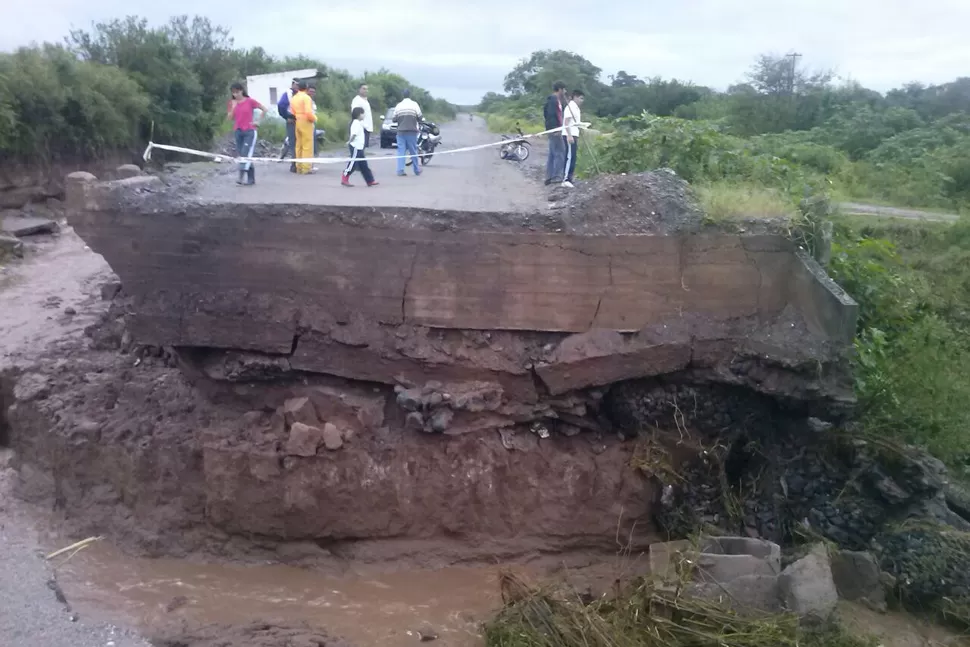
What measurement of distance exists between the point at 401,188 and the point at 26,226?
9.36 metres

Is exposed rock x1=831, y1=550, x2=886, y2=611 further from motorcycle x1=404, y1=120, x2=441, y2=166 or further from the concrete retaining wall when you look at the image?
motorcycle x1=404, y1=120, x2=441, y2=166

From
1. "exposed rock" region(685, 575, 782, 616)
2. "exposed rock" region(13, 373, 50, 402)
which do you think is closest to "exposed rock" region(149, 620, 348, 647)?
"exposed rock" region(685, 575, 782, 616)

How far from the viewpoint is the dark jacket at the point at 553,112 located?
9.98 meters

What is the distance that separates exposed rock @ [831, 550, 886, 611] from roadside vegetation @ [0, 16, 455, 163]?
16.8 metres

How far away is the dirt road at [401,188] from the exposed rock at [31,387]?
7.99 feet

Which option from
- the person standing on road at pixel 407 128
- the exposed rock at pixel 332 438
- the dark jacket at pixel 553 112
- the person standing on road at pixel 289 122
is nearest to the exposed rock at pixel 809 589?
the exposed rock at pixel 332 438

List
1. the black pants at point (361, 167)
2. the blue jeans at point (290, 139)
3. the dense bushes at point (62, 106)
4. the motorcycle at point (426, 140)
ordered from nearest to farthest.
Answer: the black pants at point (361, 167) → the blue jeans at point (290, 139) → the motorcycle at point (426, 140) → the dense bushes at point (62, 106)

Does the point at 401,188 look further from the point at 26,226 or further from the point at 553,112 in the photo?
the point at 26,226

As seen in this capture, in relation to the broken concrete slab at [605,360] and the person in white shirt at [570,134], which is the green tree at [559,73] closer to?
the person in white shirt at [570,134]

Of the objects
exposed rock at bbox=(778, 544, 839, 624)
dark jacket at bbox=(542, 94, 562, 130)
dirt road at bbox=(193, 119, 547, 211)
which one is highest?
dark jacket at bbox=(542, 94, 562, 130)

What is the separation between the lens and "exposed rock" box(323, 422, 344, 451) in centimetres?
675

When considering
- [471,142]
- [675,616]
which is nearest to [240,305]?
[675,616]

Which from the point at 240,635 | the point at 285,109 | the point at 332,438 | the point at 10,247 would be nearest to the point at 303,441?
the point at 332,438

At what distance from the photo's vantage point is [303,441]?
674 centimetres
